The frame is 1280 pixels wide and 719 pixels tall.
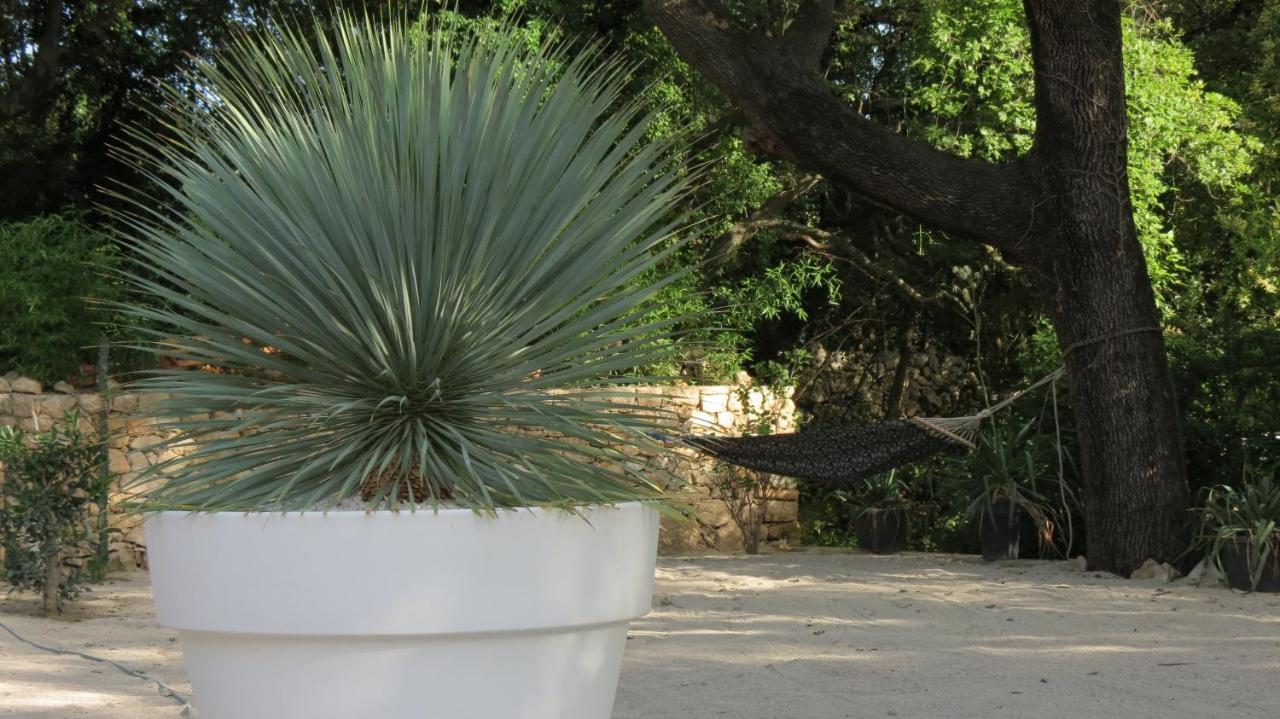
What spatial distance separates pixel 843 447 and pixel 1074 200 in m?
1.46

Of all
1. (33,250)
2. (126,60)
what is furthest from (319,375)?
(126,60)

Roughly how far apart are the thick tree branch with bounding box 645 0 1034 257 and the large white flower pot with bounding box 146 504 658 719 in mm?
4030

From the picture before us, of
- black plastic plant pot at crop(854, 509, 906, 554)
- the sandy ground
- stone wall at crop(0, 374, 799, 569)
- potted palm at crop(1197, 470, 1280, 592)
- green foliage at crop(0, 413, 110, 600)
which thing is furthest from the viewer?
black plastic plant pot at crop(854, 509, 906, 554)

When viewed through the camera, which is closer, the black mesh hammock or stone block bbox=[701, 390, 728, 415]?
the black mesh hammock

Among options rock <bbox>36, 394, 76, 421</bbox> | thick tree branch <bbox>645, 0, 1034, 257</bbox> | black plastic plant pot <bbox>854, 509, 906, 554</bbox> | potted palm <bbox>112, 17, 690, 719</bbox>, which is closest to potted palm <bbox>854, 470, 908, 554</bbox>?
black plastic plant pot <bbox>854, 509, 906, 554</bbox>

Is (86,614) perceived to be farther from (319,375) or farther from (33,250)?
(319,375)

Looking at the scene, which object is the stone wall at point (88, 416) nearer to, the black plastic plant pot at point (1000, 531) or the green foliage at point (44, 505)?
the green foliage at point (44, 505)

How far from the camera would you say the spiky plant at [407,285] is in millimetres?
1834

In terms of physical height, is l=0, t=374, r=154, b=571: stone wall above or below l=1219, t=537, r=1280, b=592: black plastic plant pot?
above

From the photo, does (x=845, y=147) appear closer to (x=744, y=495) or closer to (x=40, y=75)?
(x=744, y=495)

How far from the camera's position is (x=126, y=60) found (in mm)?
7684

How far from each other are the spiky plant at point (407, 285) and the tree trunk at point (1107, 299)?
3.79m

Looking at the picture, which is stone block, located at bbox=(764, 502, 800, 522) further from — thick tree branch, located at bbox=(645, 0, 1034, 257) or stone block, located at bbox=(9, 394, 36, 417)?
stone block, located at bbox=(9, 394, 36, 417)

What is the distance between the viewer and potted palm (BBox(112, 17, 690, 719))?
1.64 m
